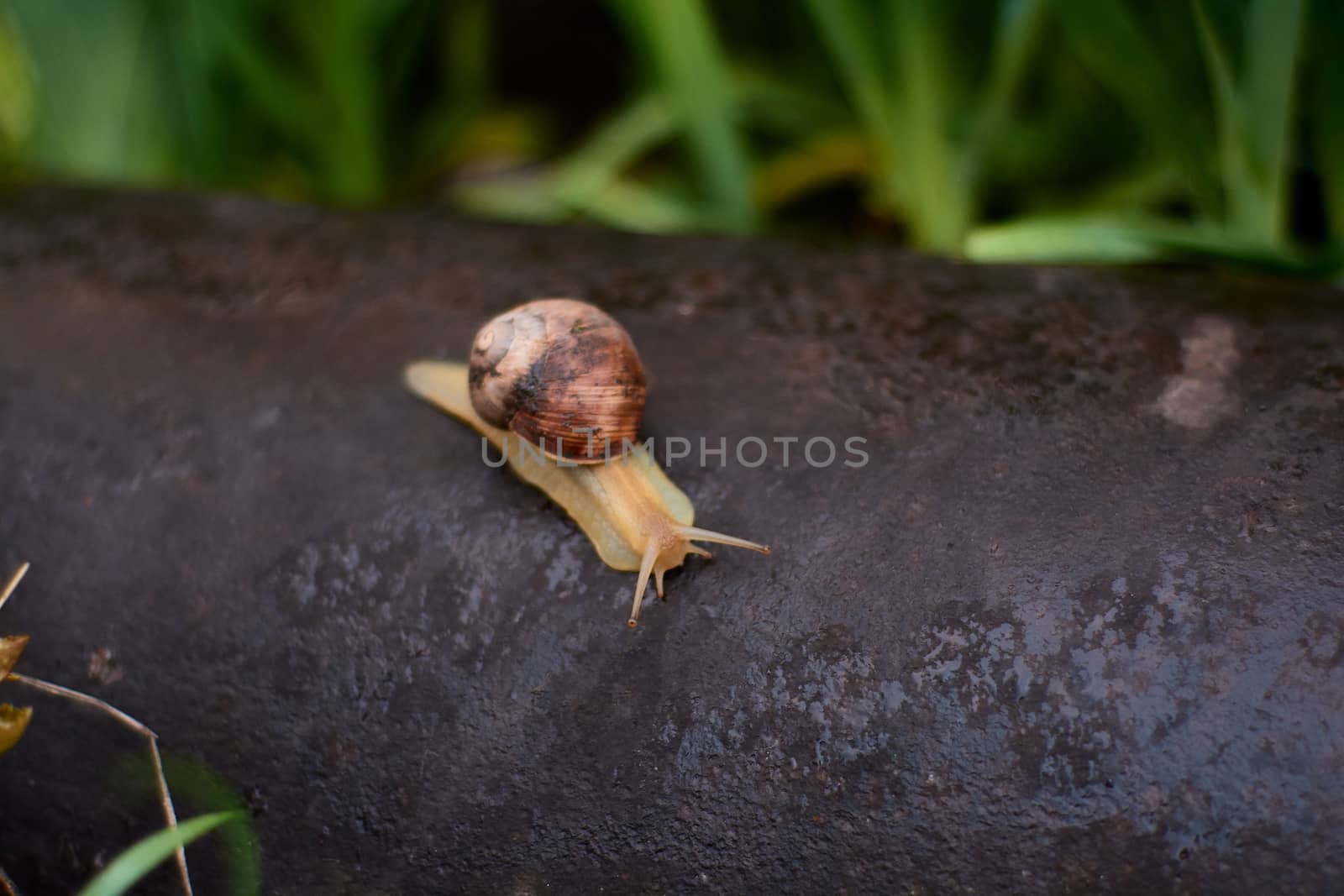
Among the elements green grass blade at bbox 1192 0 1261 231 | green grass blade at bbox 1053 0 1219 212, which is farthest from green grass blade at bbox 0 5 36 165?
green grass blade at bbox 1192 0 1261 231

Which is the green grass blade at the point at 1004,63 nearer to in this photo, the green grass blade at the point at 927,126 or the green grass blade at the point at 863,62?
the green grass blade at the point at 927,126

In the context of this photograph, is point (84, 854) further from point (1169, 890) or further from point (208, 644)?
point (1169, 890)

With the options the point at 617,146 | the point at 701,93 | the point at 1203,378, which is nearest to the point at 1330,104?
the point at 1203,378

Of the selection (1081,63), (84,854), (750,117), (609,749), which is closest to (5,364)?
(84,854)

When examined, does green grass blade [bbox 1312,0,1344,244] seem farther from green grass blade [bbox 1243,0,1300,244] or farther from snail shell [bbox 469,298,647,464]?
snail shell [bbox 469,298,647,464]

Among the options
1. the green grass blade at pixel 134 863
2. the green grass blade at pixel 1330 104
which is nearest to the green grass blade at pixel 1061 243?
the green grass blade at pixel 1330 104

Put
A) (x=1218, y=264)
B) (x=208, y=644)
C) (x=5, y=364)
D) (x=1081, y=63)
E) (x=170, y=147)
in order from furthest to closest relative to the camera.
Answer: (x=170, y=147)
(x=1081, y=63)
(x=1218, y=264)
(x=5, y=364)
(x=208, y=644)

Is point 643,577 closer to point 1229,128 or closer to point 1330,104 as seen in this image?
point 1229,128
